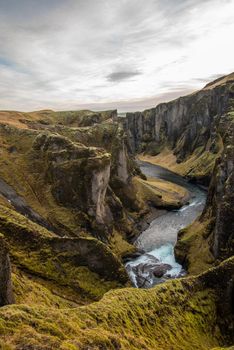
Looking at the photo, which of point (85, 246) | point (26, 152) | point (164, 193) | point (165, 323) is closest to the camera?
point (165, 323)

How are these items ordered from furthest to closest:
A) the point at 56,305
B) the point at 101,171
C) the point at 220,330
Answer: the point at 101,171, the point at 56,305, the point at 220,330

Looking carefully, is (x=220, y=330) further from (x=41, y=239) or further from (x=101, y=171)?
(x=101, y=171)

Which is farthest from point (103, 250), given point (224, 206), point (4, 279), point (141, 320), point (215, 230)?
point (224, 206)

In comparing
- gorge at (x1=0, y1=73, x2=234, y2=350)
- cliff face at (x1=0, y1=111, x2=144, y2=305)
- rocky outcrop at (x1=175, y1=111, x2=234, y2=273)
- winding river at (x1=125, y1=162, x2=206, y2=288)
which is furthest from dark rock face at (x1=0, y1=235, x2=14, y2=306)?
rocky outcrop at (x1=175, y1=111, x2=234, y2=273)

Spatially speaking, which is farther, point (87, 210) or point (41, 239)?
point (87, 210)

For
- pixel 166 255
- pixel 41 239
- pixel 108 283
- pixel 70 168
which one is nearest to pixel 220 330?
pixel 108 283

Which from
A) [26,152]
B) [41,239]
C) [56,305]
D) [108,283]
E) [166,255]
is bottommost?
[166,255]

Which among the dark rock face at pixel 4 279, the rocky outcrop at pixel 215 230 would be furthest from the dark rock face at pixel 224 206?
the dark rock face at pixel 4 279

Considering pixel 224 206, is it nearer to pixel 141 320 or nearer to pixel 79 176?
pixel 79 176
